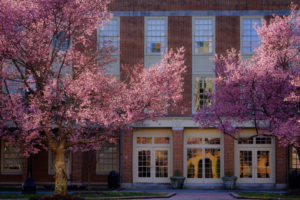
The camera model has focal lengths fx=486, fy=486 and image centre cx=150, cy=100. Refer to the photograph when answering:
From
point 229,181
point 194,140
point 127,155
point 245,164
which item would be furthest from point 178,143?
point 245,164

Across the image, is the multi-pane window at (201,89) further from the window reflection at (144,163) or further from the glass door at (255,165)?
the window reflection at (144,163)

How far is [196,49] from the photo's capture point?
94.2 feet

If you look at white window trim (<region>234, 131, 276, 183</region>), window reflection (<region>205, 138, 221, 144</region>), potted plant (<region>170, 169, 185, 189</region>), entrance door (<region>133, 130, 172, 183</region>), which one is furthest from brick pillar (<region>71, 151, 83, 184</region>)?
white window trim (<region>234, 131, 276, 183</region>)

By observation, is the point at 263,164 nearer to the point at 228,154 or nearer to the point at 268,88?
the point at 228,154

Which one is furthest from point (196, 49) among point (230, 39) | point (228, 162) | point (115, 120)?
point (115, 120)

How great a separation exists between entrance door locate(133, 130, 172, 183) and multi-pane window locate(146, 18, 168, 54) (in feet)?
16.8

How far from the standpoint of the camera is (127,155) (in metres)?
28.5

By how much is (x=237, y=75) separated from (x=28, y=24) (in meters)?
8.85

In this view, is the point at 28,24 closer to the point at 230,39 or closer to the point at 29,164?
the point at 29,164

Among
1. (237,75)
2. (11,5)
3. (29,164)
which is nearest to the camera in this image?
(11,5)

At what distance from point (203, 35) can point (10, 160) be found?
46.3 feet

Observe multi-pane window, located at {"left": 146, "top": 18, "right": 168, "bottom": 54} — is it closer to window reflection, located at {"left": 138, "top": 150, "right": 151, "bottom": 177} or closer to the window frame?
window reflection, located at {"left": 138, "top": 150, "right": 151, "bottom": 177}

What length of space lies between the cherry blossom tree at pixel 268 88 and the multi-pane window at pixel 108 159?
28.3 feet

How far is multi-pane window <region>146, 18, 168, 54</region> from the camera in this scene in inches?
1133
